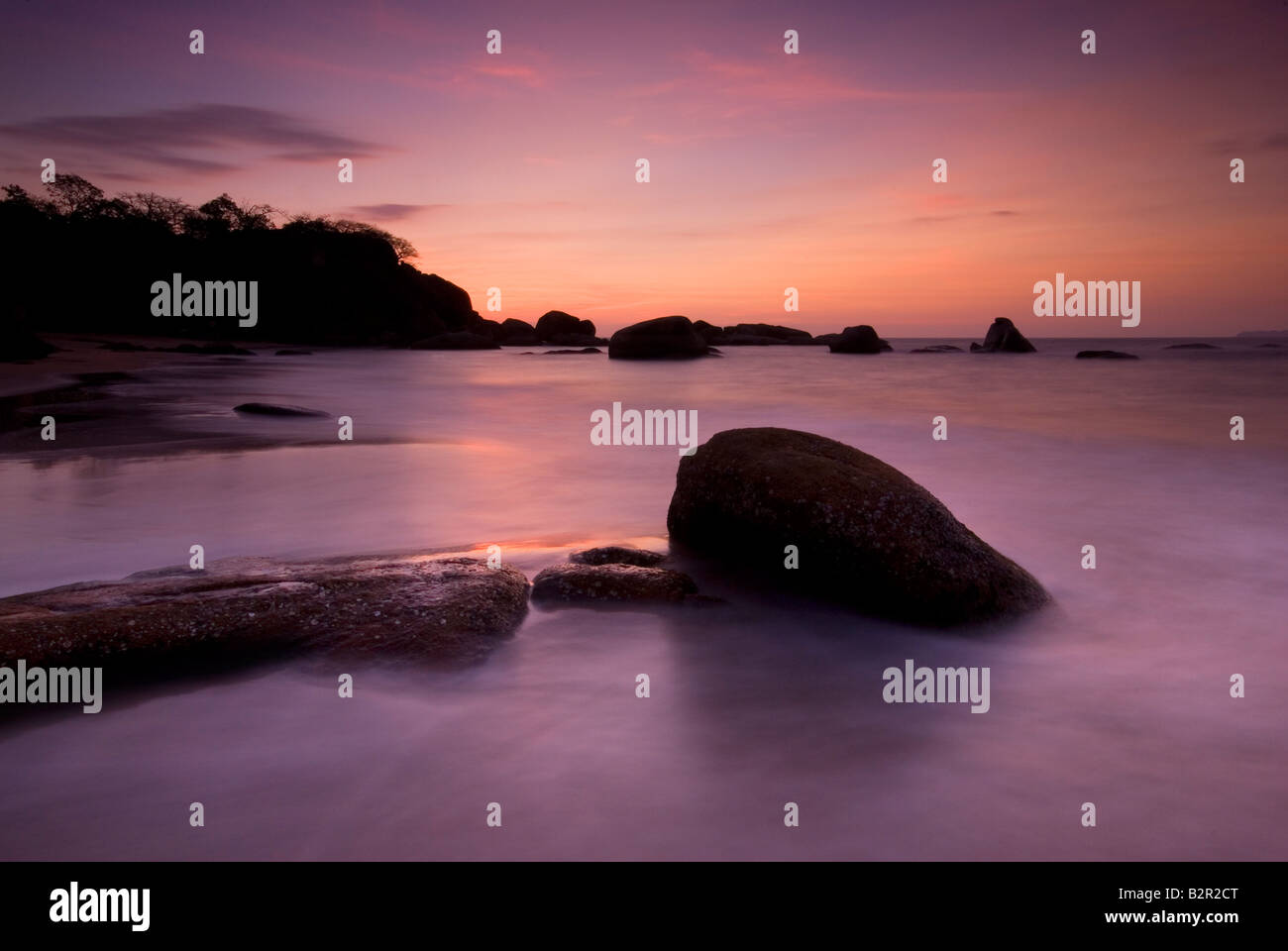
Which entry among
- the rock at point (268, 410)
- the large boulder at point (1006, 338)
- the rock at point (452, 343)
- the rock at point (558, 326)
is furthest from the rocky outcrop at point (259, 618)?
the rock at point (558, 326)

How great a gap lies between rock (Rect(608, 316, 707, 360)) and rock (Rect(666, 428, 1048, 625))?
41.6 meters

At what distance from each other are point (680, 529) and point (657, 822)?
316cm

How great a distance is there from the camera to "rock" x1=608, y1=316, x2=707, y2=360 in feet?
152

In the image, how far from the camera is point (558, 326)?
8081 centimetres

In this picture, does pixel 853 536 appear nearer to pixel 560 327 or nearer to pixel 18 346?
pixel 18 346

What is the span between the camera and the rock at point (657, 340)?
4619 cm

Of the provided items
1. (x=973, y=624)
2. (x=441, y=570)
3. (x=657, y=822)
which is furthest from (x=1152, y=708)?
(x=441, y=570)

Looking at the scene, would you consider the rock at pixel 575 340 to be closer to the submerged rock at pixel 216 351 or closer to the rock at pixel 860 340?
the rock at pixel 860 340

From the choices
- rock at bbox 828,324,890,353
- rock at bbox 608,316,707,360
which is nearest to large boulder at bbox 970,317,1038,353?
rock at bbox 828,324,890,353

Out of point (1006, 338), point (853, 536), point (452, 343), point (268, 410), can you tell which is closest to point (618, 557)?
point (853, 536)

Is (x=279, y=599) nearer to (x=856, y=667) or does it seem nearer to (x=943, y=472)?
(x=856, y=667)

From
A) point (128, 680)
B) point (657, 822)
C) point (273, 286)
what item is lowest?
point (657, 822)

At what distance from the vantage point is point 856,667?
407cm

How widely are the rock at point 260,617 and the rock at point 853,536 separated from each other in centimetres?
159
